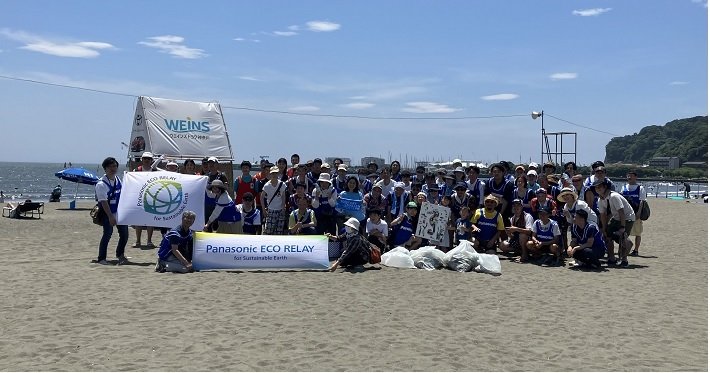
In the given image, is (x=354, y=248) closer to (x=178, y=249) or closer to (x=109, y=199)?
(x=178, y=249)

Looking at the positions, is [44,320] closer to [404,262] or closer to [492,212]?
[404,262]

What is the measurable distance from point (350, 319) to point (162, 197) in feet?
16.6

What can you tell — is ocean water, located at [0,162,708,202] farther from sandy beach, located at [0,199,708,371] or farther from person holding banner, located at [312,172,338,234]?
sandy beach, located at [0,199,708,371]

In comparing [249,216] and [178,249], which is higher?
[249,216]

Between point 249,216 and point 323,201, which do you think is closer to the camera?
point 249,216

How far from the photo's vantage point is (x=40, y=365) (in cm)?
541

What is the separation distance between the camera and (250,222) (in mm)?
11359

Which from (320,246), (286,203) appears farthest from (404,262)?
(286,203)

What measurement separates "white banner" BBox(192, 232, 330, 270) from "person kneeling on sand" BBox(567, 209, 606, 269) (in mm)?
4245

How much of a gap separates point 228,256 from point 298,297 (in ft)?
7.47

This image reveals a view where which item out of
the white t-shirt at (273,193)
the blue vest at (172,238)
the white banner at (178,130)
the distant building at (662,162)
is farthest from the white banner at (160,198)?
the distant building at (662,162)

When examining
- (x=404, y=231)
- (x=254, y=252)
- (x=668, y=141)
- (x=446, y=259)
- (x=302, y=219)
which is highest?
(x=668, y=141)

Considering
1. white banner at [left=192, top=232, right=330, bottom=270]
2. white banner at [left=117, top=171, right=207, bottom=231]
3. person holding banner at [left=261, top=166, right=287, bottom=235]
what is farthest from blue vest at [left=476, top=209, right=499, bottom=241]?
white banner at [left=117, top=171, right=207, bottom=231]

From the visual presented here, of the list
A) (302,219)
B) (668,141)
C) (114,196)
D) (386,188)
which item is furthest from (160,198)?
(668,141)
